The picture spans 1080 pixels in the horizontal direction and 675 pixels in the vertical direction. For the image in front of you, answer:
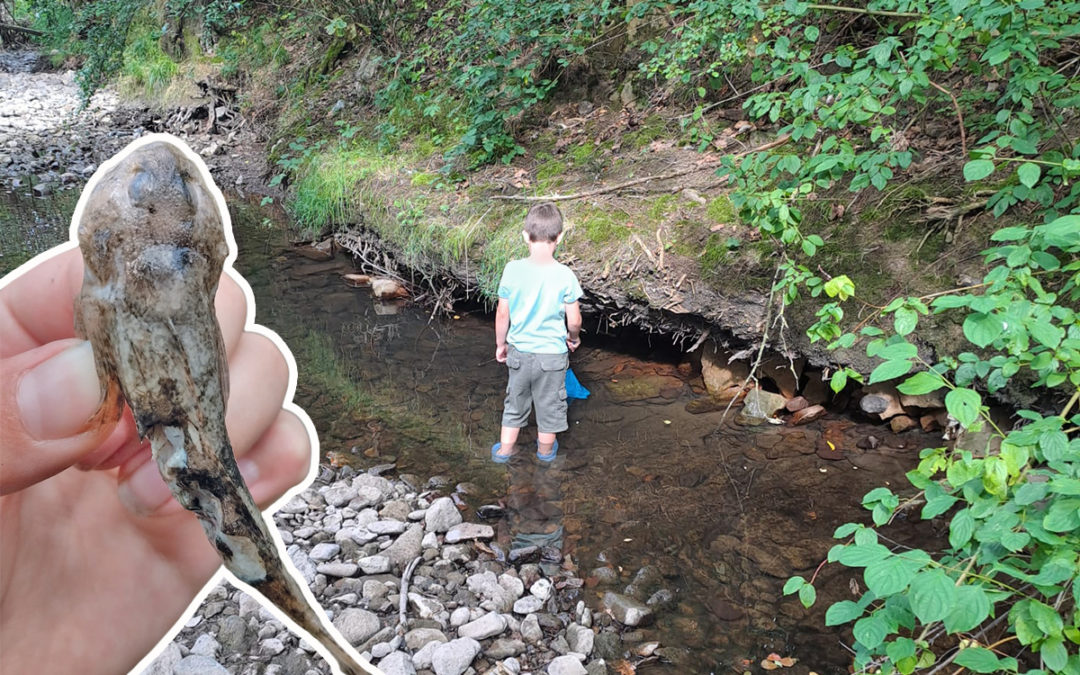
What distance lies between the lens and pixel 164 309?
2.48ft

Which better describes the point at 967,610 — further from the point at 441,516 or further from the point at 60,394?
the point at 441,516

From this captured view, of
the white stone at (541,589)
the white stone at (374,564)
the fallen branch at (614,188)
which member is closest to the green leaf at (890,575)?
the white stone at (541,589)

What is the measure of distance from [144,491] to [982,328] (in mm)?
1954

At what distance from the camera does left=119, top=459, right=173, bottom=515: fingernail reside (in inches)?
36.3

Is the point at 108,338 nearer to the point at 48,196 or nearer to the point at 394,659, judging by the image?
the point at 394,659

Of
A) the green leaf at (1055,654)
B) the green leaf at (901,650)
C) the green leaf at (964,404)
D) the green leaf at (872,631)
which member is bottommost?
the green leaf at (901,650)

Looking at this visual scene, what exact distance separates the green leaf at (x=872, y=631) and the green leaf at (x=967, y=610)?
20cm

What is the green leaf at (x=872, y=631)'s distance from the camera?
5.42ft

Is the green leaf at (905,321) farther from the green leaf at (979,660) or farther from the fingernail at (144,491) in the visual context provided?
the fingernail at (144,491)

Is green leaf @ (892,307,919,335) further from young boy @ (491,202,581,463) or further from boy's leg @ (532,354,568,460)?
boy's leg @ (532,354,568,460)

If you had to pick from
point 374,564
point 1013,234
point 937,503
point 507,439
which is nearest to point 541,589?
point 374,564

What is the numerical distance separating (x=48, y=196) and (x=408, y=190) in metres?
3.56

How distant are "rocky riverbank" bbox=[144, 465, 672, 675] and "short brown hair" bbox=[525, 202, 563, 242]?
1.74 m

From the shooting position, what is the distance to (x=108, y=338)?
2.50ft
